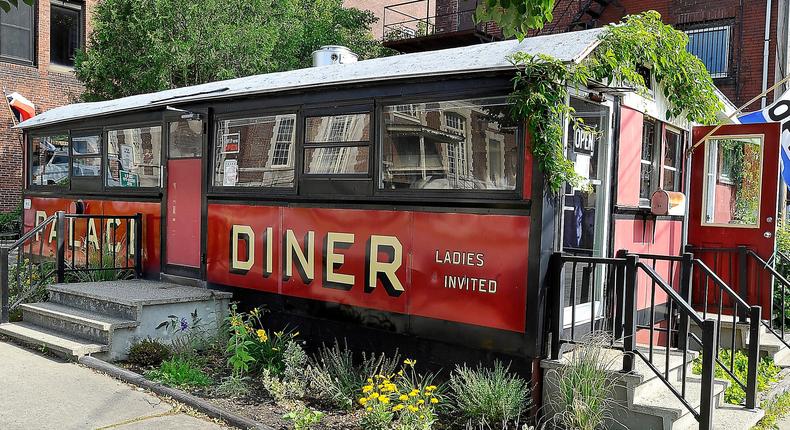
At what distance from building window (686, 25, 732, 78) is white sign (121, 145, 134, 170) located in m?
12.4

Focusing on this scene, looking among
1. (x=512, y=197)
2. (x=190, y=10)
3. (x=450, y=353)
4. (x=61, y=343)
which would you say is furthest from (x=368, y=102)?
Result: (x=190, y=10)

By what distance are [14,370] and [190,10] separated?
10151 mm

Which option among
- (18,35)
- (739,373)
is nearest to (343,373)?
(739,373)

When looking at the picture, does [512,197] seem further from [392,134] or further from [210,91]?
[210,91]

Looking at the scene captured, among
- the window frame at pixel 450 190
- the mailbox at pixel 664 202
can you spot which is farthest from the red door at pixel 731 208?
the window frame at pixel 450 190

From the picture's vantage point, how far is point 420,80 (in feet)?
19.1

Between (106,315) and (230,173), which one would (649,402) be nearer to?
(230,173)

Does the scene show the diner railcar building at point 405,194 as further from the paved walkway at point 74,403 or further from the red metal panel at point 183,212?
the paved walkway at point 74,403

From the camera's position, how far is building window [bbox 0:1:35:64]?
19.9m

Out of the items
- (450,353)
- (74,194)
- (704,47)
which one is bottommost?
(450,353)

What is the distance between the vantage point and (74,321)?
725 centimetres

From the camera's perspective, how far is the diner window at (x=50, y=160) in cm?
1045

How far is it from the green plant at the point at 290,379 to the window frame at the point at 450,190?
1658 millimetres

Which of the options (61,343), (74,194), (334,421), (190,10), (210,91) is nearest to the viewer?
(334,421)
